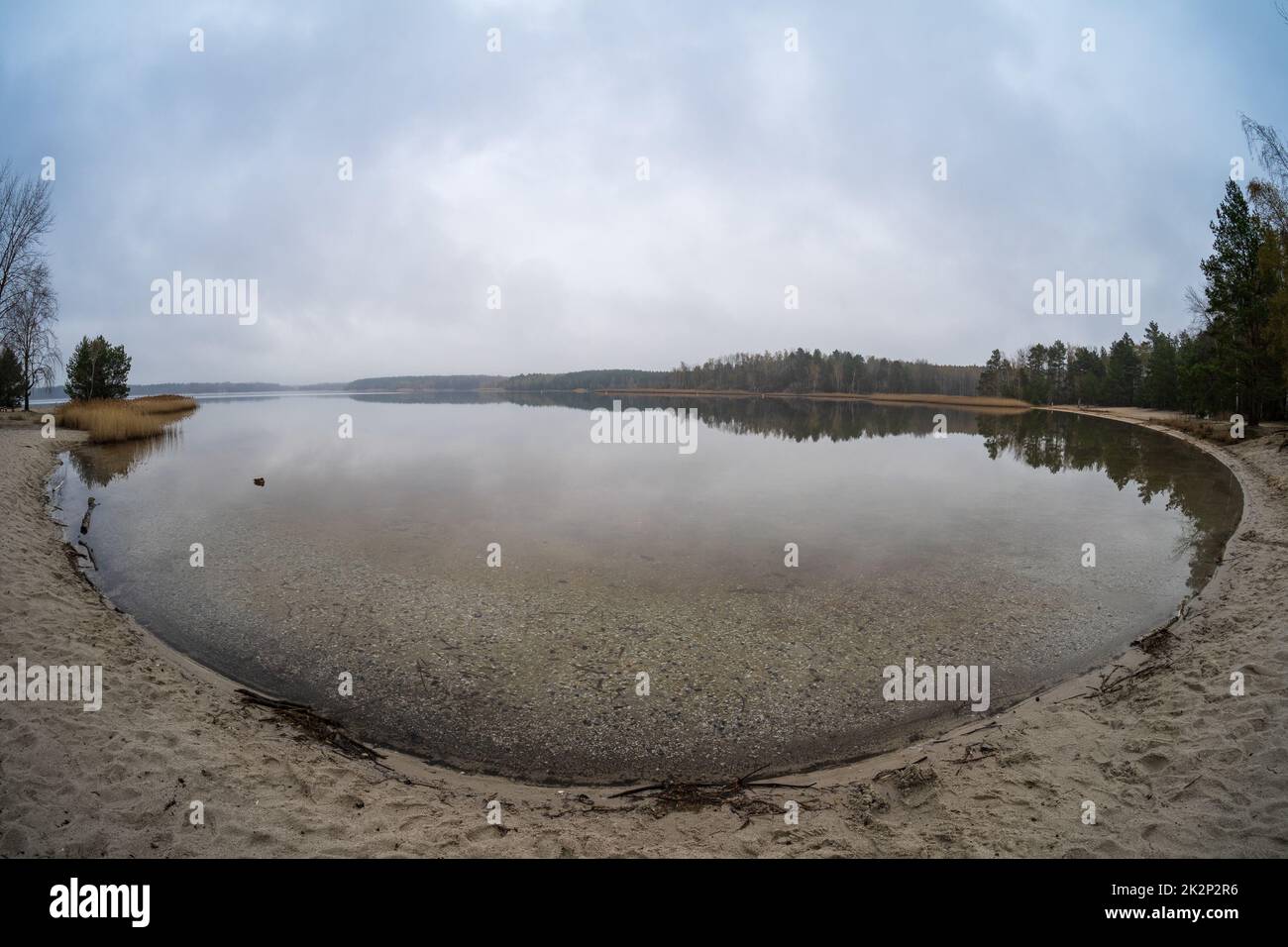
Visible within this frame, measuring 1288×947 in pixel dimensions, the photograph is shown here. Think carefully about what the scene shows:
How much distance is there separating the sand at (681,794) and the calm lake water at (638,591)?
563 millimetres

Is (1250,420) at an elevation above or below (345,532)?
above

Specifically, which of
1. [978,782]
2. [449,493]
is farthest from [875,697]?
[449,493]

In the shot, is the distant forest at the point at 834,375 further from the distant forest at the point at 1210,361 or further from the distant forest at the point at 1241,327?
the distant forest at the point at 1241,327

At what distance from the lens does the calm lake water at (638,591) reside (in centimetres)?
598

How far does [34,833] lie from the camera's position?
3.55 meters

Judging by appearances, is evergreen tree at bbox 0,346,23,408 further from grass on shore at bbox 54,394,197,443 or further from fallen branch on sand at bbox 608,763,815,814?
fallen branch on sand at bbox 608,763,815,814

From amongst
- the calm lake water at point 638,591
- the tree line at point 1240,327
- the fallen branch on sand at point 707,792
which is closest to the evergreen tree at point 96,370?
the calm lake water at point 638,591

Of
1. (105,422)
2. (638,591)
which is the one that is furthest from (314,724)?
(105,422)

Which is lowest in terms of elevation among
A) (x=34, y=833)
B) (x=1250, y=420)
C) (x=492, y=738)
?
(x=492, y=738)

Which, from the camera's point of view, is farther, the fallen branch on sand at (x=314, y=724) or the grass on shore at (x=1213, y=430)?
the grass on shore at (x=1213, y=430)

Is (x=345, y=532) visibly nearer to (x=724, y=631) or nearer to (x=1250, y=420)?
(x=724, y=631)

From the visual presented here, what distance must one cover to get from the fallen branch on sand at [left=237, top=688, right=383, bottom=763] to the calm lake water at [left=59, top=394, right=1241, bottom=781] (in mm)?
190

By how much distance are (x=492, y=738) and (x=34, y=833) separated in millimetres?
3158

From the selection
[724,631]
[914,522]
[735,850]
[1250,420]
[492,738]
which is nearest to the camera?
[735,850]
